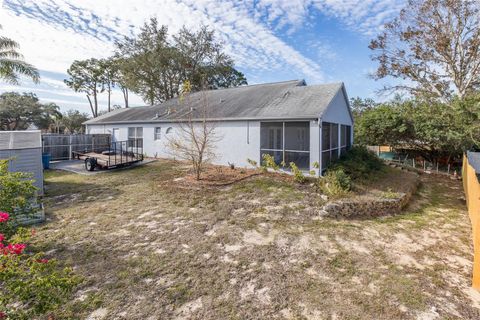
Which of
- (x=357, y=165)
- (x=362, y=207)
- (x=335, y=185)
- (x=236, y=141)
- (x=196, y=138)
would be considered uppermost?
(x=196, y=138)

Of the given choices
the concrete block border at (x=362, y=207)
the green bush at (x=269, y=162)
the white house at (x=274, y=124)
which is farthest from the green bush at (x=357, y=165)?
the concrete block border at (x=362, y=207)

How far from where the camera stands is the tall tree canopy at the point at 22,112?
109 ft

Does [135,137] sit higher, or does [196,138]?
[135,137]

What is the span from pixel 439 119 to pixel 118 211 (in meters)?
18.1

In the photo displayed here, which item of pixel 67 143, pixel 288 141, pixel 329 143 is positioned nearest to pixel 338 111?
pixel 329 143

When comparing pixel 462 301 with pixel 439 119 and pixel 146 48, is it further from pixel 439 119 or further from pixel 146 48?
pixel 146 48

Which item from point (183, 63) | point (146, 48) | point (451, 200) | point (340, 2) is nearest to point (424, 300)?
point (451, 200)

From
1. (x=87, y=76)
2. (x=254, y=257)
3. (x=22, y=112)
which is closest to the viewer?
(x=254, y=257)

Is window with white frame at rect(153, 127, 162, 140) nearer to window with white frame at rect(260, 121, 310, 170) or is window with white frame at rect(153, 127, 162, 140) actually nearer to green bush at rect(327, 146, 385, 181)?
window with white frame at rect(260, 121, 310, 170)

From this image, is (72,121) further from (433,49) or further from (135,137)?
(433,49)

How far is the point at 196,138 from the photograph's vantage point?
12328 millimetres

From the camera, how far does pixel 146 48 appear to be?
28797 millimetres

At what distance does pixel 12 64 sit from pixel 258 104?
12.9 metres

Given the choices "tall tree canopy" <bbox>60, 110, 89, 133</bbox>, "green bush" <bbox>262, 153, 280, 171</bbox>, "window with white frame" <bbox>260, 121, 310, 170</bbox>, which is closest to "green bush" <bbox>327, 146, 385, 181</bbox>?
"window with white frame" <bbox>260, 121, 310, 170</bbox>
